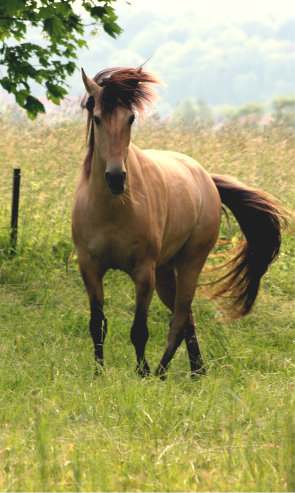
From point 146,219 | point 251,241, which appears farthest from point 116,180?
point 251,241

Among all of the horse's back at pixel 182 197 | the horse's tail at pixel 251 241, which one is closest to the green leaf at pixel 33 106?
the horse's back at pixel 182 197

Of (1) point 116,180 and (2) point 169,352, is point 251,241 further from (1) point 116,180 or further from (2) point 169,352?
(1) point 116,180

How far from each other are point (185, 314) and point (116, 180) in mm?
1575

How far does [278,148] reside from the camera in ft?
37.6

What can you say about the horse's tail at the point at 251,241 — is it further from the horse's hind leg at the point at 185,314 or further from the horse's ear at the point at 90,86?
the horse's ear at the point at 90,86

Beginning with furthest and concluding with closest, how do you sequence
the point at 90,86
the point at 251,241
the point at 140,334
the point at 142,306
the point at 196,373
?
the point at 251,241 < the point at 196,373 < the point at 140,334 < the point at 142,306 < the point at 90,86

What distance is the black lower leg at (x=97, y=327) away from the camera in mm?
4684

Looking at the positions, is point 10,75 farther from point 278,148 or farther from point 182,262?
point 278,148

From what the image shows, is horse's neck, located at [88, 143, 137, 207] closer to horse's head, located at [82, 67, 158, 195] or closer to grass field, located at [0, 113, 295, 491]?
horse's head, located at [82, 67, 158, 195]

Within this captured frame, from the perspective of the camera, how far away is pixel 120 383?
3.83m

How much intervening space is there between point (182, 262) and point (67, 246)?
273 centimetres

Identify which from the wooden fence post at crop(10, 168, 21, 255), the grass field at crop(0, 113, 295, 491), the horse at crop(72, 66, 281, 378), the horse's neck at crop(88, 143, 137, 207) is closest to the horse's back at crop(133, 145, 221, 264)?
the horse at crop(72, 66, 281, 378)

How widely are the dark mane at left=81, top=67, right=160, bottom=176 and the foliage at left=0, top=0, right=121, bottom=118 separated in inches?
113

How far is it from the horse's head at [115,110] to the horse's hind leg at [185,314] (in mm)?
1306
